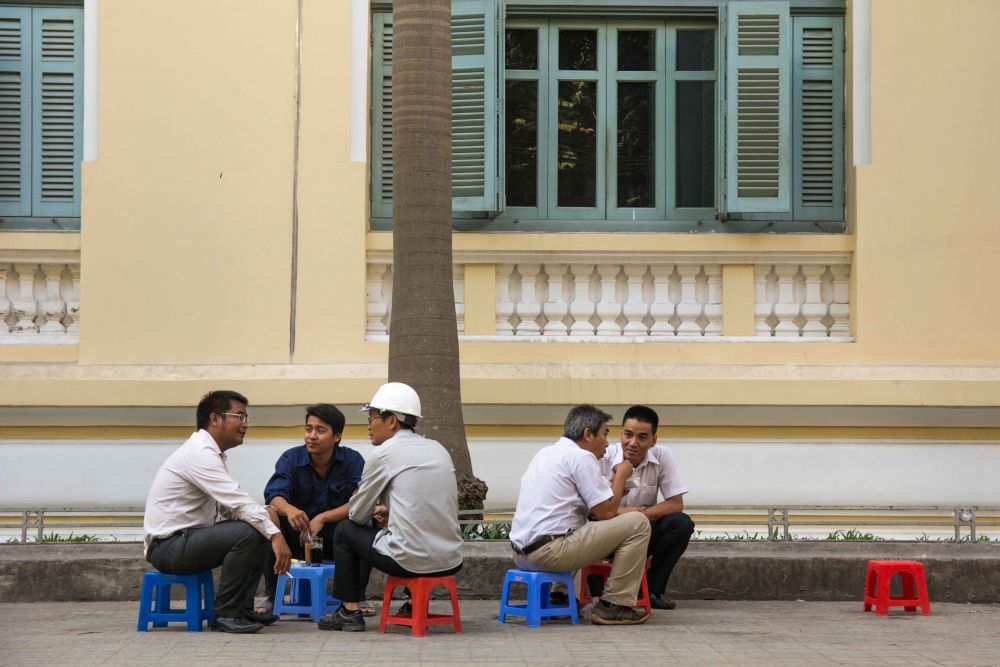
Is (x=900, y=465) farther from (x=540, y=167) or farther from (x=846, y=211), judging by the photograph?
(x=540, y=167)

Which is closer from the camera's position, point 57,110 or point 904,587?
point 904,587

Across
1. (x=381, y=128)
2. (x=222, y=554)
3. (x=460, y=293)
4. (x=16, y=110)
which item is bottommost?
(x=222, y=554)

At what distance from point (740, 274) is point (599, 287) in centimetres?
119

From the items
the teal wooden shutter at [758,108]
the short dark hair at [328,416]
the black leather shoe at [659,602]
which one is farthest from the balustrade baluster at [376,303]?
the black leather shoe at [659,602]

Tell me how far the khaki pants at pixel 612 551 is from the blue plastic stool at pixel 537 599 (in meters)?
0.06

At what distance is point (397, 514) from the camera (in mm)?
7785

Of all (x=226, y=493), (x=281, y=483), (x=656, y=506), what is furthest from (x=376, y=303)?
(x=226, y=493)

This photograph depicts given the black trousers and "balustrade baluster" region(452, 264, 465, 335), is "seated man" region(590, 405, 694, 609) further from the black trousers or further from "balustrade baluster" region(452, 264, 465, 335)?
"balustrade baluster" region(452, 264, 465, 335)

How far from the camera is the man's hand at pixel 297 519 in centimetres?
824

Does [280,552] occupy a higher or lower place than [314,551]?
higher

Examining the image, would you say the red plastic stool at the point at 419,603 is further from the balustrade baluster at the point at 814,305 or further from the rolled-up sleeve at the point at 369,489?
the balustrade baluster at the point at 814,305

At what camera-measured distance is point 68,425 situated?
39.4 ft

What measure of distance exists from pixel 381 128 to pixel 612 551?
549 cm

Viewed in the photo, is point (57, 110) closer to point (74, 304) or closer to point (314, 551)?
point (74, 304)
